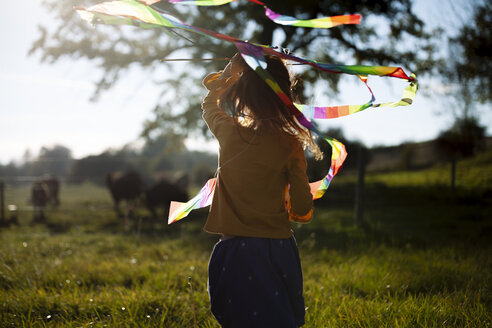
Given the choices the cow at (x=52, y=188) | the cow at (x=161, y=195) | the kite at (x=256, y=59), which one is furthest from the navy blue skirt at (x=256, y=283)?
the cow at (x=52, y=188)

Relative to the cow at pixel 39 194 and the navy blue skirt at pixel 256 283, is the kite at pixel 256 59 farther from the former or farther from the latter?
the cow at pixel 39 194

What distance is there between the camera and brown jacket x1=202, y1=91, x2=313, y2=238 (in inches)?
69.6

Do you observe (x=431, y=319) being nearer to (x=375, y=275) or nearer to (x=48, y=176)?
(x=375, y=275)

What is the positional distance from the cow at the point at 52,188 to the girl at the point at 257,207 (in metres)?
12.4

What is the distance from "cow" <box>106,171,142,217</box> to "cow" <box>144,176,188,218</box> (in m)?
0.70

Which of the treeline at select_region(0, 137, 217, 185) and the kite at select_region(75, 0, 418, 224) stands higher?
the kite at select_region(75, 0, 418, 224)

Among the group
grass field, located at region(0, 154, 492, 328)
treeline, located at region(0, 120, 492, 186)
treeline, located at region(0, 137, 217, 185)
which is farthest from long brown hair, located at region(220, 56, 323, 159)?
treeline, located at region(0, 137, 217, 185)

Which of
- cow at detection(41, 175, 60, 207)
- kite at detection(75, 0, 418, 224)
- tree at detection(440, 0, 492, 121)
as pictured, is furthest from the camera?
cow at detection(41, 175, 60, 207)

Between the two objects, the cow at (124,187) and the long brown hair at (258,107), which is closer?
the long brown hair at (258,107)

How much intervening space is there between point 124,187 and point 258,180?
10.0 metres

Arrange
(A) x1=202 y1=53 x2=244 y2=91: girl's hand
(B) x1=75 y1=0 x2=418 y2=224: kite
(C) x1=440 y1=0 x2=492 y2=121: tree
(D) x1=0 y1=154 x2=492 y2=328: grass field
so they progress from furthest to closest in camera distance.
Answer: (C) x1=440 y1=0 x2=492 y2=121: tree → (D) x1=0 y1=154 x2=492 y2=328: grass field → (A) x1=202 y1=53 x2=244 y2=91: girl's hand → (B) x1=75 y1=0 x2=418 y2=224: kite

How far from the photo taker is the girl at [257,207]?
5.77ft

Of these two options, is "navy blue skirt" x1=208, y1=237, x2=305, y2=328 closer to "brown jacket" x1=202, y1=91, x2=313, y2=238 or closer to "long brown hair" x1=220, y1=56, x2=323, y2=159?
"brown jacket" x1=202, y1=91, x2=313, y2=238

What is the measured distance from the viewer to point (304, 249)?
16.7 feet
